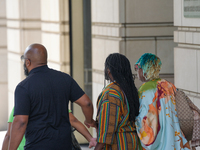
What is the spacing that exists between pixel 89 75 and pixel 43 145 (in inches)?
206

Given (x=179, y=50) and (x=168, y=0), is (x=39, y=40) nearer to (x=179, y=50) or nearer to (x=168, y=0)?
(x=168, y=0)

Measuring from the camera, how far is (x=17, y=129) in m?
3.47

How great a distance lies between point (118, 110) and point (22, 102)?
874 millimetres

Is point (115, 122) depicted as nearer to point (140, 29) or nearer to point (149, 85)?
point (149, 85)

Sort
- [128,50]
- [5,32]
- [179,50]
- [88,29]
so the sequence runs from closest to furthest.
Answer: [179,50], [128,50], [88,29], [5,32]

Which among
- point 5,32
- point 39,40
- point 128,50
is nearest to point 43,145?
point 128,50

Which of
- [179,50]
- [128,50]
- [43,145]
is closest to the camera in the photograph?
[43,145]

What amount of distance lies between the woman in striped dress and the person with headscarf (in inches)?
3.2

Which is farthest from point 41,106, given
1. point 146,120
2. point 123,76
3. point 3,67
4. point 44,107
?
point 3,67

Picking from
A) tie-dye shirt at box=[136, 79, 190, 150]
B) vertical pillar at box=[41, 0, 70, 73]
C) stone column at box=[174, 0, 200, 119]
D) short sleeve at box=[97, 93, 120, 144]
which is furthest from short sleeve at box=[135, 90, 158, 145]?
vertical pillar at box=[41, 0, 70, 73]

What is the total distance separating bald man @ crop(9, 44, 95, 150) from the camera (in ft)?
11.4

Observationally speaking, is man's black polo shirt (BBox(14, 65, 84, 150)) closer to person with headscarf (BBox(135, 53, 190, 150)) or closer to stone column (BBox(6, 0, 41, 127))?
person with headscarf (BBox(135, 53, 190, 150))

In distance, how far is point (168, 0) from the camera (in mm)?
6789

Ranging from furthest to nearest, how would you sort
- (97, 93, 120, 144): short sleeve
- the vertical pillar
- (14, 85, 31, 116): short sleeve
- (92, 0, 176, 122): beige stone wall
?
the vertical pillar < (92, 0, 176, 122): beige stone wall < (97, 93, 120, 144): short sleeve < (14, 85, 31, 116): short sleeve
